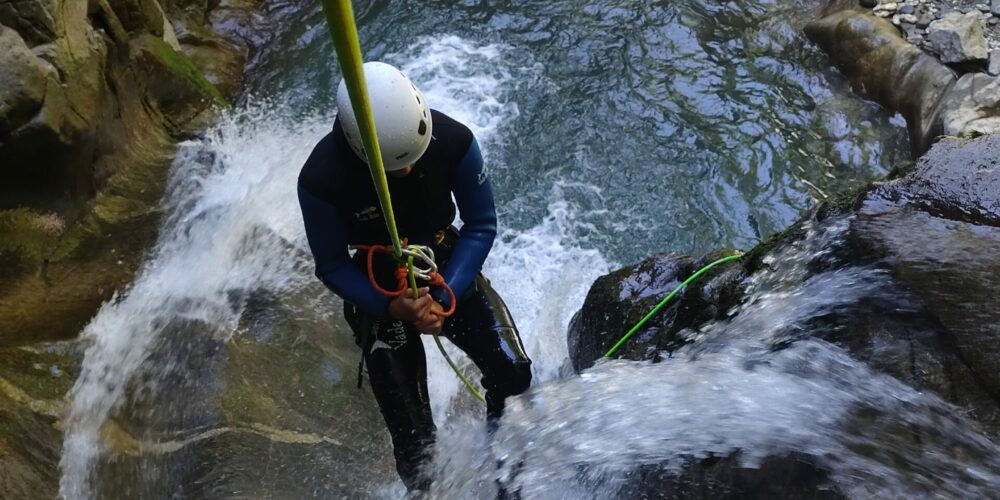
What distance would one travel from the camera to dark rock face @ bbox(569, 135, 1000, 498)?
88.5 inches

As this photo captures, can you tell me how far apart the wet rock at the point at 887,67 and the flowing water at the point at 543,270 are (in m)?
0.22

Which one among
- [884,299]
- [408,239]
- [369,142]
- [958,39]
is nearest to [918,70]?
[958,39]

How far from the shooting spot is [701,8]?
7.91 meters

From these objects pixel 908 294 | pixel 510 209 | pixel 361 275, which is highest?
pixel 361 275

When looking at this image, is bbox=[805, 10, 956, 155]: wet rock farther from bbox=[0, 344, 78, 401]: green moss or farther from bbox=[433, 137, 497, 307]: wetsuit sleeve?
bbox=[0, 344, 78, 401]: green moss

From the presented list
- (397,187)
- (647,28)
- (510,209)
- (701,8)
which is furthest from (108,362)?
(701,8)

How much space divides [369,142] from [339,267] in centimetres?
109

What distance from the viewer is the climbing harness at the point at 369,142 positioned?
1325 mm

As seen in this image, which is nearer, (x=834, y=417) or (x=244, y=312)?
(x=834, y=417)

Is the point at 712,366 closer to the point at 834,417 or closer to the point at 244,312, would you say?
the point at 834,417

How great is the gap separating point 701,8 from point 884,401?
661 cm

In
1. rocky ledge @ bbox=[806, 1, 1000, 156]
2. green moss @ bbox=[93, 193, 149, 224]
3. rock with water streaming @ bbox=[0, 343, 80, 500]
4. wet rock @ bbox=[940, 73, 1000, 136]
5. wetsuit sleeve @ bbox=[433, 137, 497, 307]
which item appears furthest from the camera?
rocky ledge @ bbox=[806, 1, 1000, 156]

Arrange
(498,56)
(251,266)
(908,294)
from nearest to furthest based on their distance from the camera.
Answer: (908,294) < (251,266) < (498,56)

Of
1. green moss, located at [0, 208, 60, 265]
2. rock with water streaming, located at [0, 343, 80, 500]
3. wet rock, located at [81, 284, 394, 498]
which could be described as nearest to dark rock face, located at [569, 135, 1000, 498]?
wet rock, located at [81, 284, 394, 498]
